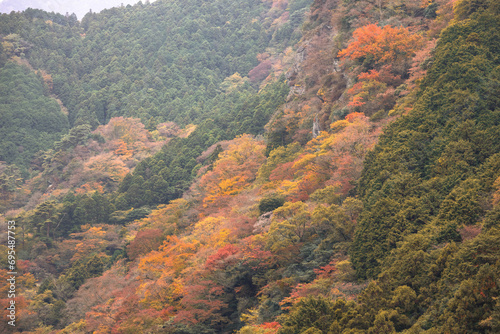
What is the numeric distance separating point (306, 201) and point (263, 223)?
3.28 m

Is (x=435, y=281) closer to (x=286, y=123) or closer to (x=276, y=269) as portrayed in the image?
(x=276, y=269)

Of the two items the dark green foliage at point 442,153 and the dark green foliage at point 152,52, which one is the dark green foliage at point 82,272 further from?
the dark green foliage at point 152,52

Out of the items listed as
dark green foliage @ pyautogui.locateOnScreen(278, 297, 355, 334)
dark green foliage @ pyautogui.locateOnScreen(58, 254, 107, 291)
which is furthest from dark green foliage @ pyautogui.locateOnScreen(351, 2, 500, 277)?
dark green foliage @ pyautogui.locateOnScreen(58, 254, 107, 291)

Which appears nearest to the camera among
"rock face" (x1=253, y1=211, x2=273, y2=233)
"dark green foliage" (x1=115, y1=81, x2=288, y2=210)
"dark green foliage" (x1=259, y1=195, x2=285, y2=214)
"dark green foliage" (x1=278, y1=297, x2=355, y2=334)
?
"dark green foliage" (x1=278, y1=297, x2=355, y2=334)

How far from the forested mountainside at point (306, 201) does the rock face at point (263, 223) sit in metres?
0.11

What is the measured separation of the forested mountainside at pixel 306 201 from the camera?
16344mm

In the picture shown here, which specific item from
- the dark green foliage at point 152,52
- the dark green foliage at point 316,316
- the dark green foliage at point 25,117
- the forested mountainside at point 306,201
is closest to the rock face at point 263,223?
the forested mountainside at point 306,201

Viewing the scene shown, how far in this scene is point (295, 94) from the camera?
5106cm

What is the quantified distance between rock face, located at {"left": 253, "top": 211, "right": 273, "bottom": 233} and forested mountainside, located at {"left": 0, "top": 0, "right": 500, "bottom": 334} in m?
0.11

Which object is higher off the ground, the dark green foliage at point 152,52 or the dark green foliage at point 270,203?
the dark green foliage at point 152,52

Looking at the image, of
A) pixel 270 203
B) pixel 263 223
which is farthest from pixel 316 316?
pixel 270 203

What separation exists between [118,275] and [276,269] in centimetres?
2214

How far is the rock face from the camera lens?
30.2 m

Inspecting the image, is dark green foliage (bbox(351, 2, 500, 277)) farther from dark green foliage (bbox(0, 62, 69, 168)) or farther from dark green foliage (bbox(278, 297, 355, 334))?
dark green foliage (bbox(0, 62, 69, 168))
